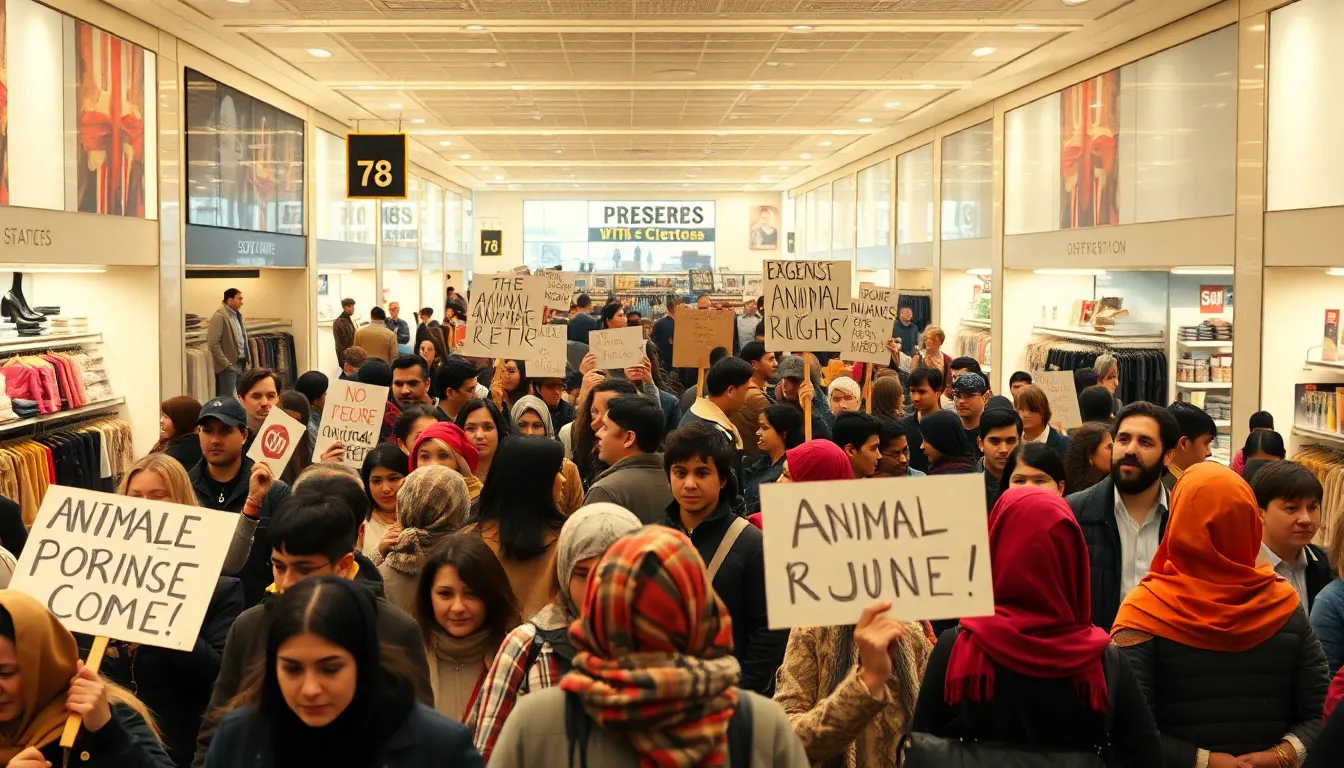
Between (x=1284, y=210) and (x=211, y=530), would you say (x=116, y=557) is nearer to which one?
(x=211, y=530)

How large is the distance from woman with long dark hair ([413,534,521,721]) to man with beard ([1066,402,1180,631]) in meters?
2.26

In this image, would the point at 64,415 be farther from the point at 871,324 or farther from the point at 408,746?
the point at 408,746

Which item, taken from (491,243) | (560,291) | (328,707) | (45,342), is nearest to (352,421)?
(328,707)

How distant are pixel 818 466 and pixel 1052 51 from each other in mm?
11005

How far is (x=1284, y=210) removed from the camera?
1069cm

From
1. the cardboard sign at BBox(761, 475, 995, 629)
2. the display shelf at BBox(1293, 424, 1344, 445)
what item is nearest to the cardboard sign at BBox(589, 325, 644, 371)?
the display shelf at BBox(1293, 424, 1344, 445)

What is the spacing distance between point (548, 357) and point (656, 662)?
7.58 meters

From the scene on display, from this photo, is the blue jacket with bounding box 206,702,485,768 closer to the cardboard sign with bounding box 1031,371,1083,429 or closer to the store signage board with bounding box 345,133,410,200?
the cardboard sign with bounding box 1031,371,1083,429

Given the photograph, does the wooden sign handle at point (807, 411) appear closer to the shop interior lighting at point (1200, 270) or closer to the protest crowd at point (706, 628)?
the protest crowd at point (706, 628)

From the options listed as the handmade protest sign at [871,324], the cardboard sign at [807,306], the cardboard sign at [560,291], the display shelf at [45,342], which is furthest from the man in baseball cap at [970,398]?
the display shelf at [45,342]

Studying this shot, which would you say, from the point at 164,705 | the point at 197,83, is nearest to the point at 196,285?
the point at 197,83

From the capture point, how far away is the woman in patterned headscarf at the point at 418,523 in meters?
4.30

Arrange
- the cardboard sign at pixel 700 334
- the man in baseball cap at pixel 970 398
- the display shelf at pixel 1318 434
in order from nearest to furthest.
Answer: the man in baseball cap at pixel 970 398 → the display shelf at pixel 1318 434 → the cardboard sign at pixel 700 334

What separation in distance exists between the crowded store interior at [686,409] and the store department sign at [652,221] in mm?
14069
